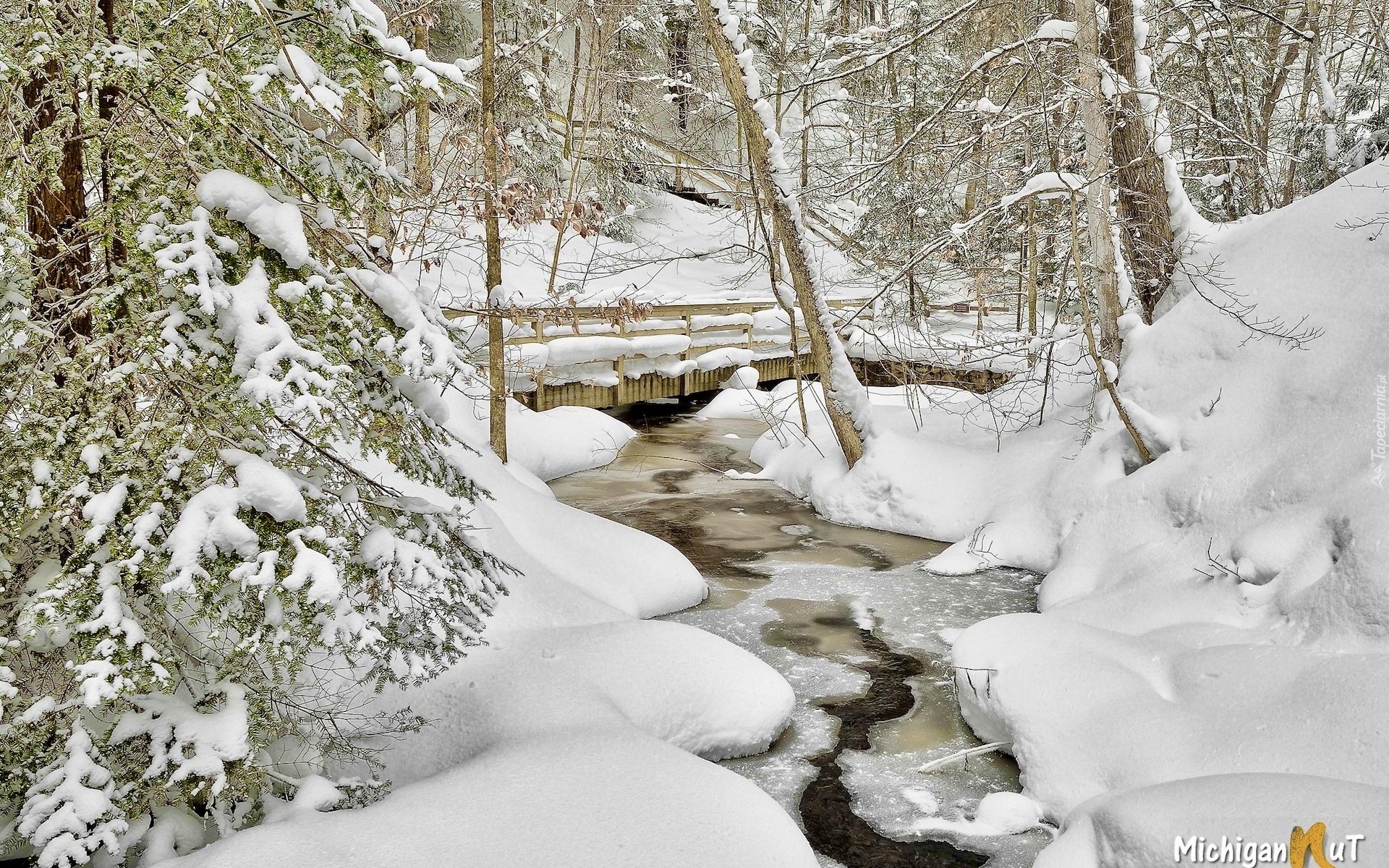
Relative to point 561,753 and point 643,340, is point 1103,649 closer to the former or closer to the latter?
point 561,753

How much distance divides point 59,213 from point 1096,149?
8.54m

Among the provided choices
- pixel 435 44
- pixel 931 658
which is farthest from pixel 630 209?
pixel 931 658

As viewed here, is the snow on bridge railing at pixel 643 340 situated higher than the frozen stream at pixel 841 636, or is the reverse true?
the snow on bridge railing at pixel 643 340

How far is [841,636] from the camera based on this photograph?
27.0ft

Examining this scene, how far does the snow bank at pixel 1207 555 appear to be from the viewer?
4910 mm

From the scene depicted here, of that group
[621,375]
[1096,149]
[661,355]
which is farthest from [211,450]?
[661,355]

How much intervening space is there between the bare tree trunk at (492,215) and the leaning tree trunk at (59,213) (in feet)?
16.1

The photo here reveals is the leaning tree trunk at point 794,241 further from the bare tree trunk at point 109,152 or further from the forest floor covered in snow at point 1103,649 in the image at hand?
the bare tree trunk at point 109,152

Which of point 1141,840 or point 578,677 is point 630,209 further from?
point 1141,840

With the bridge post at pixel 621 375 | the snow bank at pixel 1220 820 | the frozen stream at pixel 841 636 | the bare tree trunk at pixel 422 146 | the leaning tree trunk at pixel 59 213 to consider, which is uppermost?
the bare tree trunk at pixel 422 146

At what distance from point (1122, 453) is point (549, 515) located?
590cm

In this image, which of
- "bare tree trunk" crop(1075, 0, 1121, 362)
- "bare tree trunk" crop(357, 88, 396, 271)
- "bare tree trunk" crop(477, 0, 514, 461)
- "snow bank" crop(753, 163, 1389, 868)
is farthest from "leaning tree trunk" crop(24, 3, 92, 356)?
"bare tree trunk" crop(1075, 0, 1121, 362)

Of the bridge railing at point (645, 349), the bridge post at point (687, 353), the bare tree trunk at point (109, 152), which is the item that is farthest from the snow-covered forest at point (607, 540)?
the bridge post at point (687, 353)

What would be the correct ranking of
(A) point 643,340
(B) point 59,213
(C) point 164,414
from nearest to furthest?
(C) point 164,414, (B) point 59,213, (A) point 643,340
